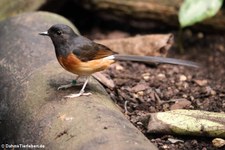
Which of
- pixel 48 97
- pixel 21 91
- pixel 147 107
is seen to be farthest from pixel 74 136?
pixel 147 107

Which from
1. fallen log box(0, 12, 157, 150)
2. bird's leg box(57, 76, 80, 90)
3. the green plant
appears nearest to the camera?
fallen log box(0, 12, 157, 150)

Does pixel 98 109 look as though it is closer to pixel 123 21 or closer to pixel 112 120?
pixel 112 120

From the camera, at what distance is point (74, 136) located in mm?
3242

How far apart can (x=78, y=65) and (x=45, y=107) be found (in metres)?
0.60

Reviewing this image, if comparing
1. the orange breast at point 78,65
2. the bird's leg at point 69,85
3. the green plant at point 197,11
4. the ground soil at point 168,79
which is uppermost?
the green plant at point 197,11

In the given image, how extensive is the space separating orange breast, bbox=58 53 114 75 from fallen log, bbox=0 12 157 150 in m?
0.14

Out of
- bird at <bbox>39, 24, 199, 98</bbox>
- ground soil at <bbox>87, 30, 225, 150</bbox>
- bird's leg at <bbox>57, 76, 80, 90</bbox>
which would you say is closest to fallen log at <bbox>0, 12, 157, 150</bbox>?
bird's leg at <bbox>57, 76, 80, 90</bbox>

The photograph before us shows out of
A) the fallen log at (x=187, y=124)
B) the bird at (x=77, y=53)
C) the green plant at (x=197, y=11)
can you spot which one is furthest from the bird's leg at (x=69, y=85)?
the green plant at (x=197, y=11)

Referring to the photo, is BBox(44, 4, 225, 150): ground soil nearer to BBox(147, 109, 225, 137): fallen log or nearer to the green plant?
BBox(147, 109, 225, 137): fallen log

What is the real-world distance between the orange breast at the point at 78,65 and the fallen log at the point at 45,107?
5.6 inches

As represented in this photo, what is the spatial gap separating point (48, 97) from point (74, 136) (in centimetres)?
71

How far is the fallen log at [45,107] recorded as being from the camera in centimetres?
319

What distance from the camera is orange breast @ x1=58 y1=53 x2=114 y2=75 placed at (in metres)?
4.11

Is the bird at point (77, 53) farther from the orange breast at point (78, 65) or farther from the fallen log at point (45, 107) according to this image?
the fallen log at point (45, 107)
